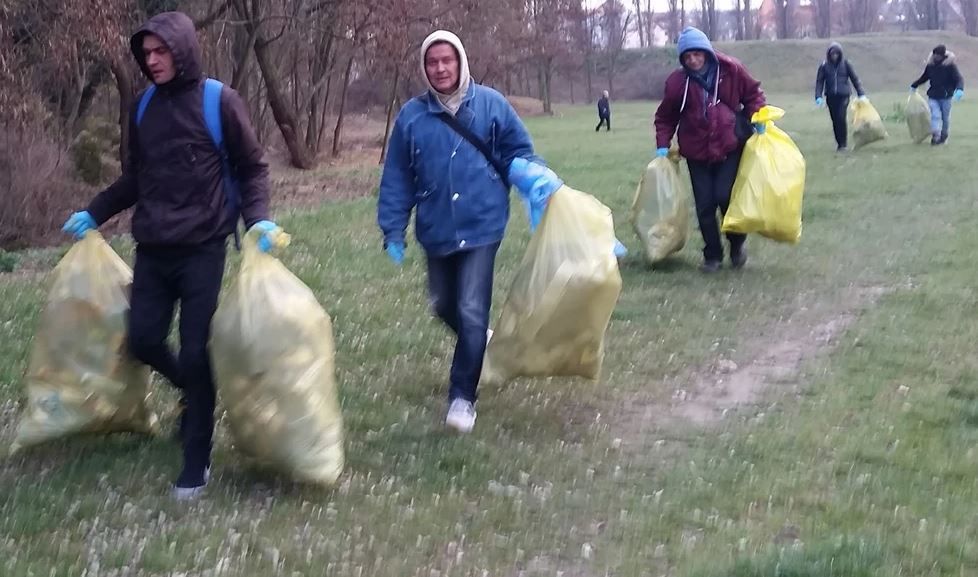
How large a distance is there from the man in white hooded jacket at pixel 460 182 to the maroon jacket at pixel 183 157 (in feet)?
3.12

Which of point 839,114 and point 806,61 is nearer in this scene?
point 839,114

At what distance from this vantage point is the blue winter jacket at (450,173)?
16.3 feet

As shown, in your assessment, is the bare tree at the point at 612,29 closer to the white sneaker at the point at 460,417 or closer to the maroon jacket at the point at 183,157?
the white sneaker at the point at 460,417

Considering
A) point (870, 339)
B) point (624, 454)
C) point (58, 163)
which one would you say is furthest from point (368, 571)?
point (58, 163)

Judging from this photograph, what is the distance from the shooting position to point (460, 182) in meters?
4.98

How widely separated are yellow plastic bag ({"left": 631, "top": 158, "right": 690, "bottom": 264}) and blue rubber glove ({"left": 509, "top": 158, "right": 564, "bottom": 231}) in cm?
351

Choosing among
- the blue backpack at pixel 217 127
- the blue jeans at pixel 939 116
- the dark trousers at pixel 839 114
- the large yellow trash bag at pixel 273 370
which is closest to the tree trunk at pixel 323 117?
the dark trousers at pixel 839 114

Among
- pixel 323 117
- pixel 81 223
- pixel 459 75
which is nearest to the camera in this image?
pixel 81 223

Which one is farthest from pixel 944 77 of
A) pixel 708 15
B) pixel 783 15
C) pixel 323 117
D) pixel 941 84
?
pixel 783 15

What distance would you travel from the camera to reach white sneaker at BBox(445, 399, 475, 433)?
5.07 metres

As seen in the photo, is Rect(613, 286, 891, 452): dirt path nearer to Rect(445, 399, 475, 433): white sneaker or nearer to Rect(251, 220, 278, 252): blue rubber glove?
Rect(445, 399, 475, 433): white sneaker

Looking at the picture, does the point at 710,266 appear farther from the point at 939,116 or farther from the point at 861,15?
the point at 861,15

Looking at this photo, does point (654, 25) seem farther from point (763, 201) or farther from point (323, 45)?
point (763, 201)

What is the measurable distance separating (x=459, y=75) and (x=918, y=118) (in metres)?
15.8
